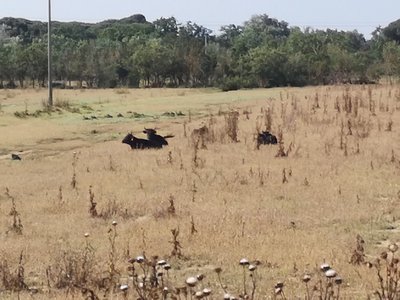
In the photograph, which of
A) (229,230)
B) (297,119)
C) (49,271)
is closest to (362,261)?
(229,230)

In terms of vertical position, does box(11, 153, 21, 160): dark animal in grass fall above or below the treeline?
below

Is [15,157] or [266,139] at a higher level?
[266,139]

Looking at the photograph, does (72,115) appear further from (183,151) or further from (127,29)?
(127,29)

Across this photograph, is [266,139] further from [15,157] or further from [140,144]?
[15,157]

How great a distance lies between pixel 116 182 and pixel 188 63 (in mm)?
49075

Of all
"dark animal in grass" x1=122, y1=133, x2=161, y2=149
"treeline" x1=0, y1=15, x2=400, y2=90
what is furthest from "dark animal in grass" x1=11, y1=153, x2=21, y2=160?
"treeline" x1=0, y1=15, x2=400, y2=90

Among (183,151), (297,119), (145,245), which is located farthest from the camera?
(297,119)

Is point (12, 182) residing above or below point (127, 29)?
below

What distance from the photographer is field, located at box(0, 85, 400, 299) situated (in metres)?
5.88

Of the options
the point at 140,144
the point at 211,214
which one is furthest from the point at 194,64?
the point at 211,214

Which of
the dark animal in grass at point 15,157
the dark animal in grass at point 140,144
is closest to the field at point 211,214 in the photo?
the dark animal in grass at point 15,157

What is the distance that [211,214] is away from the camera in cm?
859

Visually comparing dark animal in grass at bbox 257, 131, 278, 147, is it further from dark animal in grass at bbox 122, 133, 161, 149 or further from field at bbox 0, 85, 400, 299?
dark animal in grass at bbox 122, 133, 161, 149

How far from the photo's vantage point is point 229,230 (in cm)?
764
